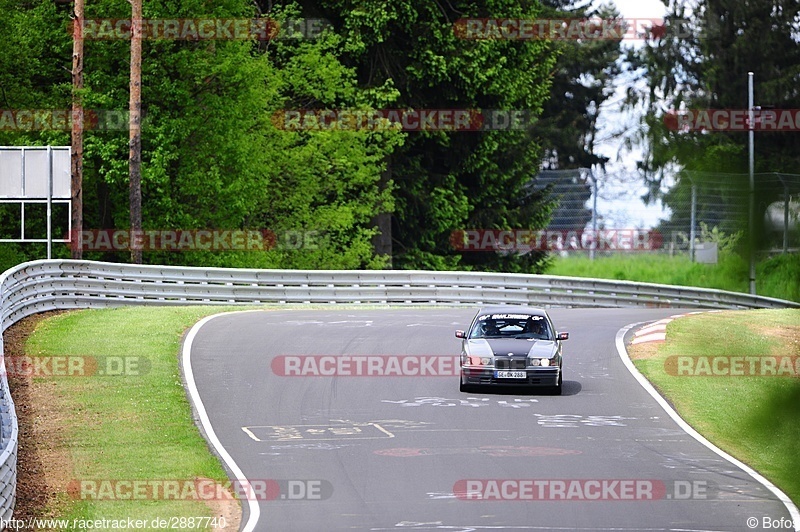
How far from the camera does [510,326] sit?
21875 mm

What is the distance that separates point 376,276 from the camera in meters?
37.0

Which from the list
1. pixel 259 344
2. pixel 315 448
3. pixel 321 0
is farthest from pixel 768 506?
pixel 321 0

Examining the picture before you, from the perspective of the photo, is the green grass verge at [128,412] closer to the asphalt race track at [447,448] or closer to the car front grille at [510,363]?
the asphalt race track at [447,448]

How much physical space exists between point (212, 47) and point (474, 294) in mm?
14832

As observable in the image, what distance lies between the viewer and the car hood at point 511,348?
20625 millimetres

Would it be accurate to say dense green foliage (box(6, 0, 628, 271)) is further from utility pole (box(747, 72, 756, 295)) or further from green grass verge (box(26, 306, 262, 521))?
utility pole (box(747, 72, 756, 295))

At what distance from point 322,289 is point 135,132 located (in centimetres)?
862

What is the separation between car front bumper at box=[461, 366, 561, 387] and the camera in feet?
67.6

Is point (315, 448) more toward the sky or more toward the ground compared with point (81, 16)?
more toward the ground

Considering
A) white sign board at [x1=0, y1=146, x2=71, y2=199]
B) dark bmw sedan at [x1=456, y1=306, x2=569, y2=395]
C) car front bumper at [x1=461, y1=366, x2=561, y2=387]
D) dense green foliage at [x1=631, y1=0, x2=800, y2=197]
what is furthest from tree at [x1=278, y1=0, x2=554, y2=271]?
dense green foliage at [x1=631, y1=0, x2=800, y2=197]

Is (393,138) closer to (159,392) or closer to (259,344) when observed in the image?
(259,344)

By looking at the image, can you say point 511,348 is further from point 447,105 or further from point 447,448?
point 447,105

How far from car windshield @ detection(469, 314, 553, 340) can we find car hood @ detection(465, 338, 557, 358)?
0.37m

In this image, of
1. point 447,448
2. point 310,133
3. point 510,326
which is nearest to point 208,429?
point 447,448
